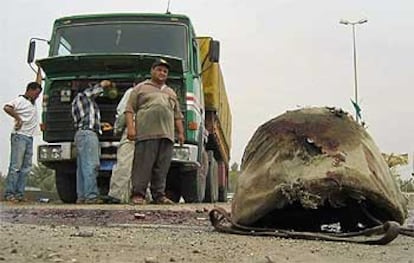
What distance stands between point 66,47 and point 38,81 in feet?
2.15

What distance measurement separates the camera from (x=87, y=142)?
10836 millimetres

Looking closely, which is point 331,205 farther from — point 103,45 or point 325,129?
point 103,45

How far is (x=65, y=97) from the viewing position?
38.7 feet

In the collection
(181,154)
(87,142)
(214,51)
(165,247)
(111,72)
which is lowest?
(165,247)

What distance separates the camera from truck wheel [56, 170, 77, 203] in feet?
41.5

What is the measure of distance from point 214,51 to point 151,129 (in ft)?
10.5

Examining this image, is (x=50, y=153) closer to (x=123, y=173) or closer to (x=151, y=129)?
(x=123, y=173)

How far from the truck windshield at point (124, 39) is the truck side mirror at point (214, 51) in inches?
23.8

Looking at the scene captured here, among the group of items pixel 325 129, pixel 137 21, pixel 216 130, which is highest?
pixel 137 21

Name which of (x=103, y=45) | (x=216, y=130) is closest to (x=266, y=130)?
(x=103, y=45)

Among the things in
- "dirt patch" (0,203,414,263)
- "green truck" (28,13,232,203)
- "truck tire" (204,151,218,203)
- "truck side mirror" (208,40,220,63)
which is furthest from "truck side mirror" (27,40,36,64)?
"dirt patch" (0,203,414,263)

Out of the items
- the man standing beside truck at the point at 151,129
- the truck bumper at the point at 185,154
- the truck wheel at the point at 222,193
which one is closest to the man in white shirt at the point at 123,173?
the man standing beside truck at the point at 151,129

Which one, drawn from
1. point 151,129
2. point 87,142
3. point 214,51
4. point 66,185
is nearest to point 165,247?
point 151,129

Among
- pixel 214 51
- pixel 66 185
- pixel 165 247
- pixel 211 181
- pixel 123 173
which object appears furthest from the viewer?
pixel 211 181
